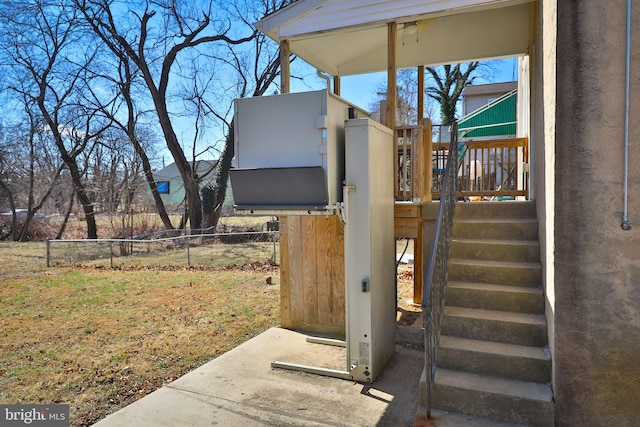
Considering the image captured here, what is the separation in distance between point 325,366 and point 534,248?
2.10 m

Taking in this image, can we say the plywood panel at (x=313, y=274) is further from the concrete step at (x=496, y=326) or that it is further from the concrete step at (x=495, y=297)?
the concrete step at (x=496, y=326)

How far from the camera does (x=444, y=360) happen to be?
9.90ft

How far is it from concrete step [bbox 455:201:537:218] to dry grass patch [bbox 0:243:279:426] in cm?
264

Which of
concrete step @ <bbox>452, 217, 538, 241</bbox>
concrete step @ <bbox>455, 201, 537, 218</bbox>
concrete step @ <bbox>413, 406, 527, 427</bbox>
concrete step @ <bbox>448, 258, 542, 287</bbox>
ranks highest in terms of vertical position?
concrete step @ <bbox>455, 201, 537, 218</bbox>

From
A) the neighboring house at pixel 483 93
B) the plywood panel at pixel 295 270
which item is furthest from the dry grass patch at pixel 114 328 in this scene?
the neighboring house at pixel 483 93

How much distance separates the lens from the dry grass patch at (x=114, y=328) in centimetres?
345

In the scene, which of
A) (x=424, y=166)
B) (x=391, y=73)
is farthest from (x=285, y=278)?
(x=391, y=73)

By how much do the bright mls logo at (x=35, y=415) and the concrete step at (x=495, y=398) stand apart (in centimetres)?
254

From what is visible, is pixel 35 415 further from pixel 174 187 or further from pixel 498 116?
pixel 174 187

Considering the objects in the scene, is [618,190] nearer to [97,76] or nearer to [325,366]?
[325,366]

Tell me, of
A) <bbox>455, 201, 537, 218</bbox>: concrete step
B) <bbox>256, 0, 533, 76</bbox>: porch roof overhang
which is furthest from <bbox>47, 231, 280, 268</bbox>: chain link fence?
<bbox>455, 201, 537, 218</bbox>: concrete step

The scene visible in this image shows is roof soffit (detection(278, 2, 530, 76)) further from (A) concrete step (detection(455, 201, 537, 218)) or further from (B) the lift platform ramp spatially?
(A) concrete step (detection(455, 201, 537, 218))

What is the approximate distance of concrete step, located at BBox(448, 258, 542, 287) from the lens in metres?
3.36

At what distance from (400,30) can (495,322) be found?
3.30 metres
